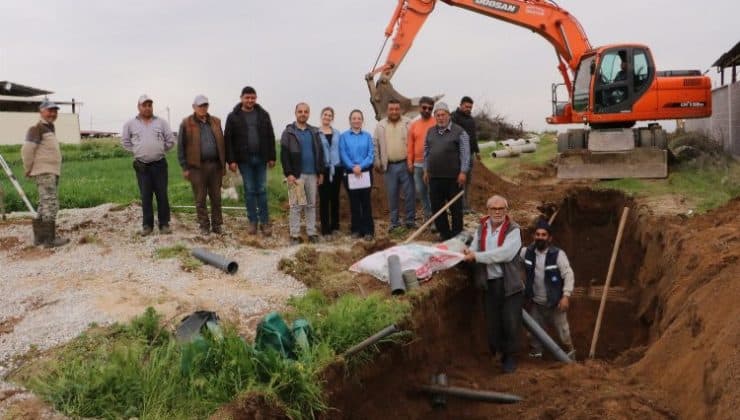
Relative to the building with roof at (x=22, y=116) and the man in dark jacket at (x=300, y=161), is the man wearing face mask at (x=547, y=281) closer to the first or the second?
the man in dark jacket at (x=300, y=161)

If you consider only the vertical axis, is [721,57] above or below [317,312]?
above

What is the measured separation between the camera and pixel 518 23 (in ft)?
51.6

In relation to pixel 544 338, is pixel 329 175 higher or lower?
higher

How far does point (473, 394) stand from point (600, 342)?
426 centimetres

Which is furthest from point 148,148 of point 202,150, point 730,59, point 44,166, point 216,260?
point 730,59

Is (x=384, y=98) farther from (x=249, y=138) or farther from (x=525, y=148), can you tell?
(x=525, y=148)

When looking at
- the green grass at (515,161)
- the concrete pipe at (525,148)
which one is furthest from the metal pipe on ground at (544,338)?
the concrete pipe at (525,148)

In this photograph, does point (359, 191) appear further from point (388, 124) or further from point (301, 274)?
point (301, 274)

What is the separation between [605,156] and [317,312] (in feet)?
33.3

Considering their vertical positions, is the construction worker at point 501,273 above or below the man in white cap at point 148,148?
below

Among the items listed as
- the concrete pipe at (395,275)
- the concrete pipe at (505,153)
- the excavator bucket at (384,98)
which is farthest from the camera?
the concrete pipe at (505,153)

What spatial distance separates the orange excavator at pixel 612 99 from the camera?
14141 millimetres

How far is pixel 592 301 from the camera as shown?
10.6 meters

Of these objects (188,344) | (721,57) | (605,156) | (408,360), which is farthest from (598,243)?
(721,57)
